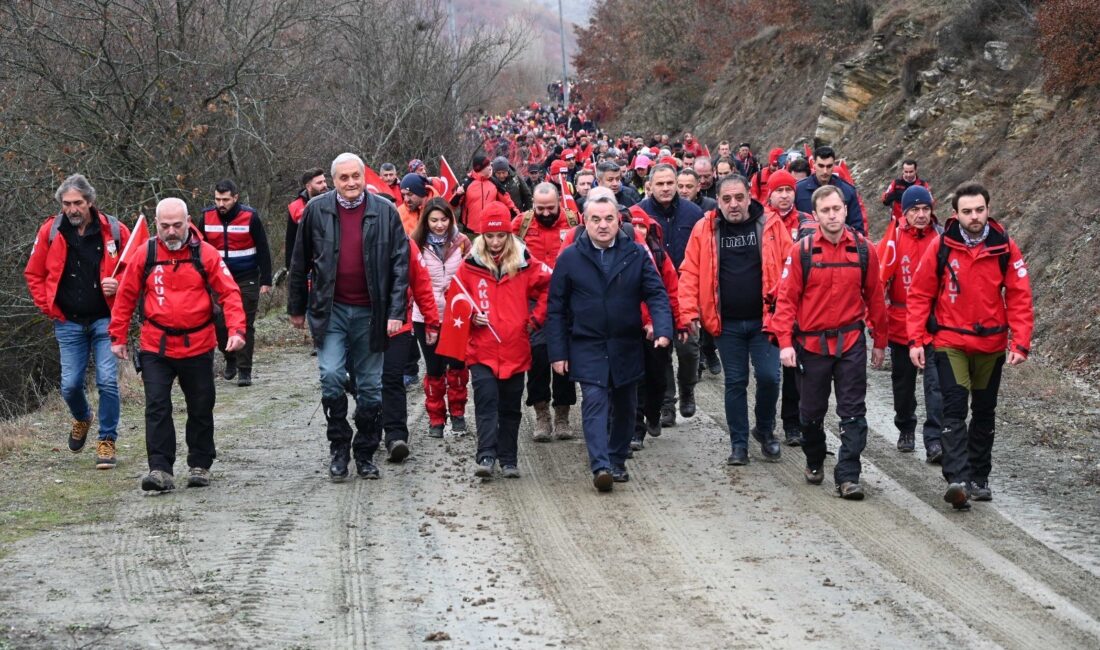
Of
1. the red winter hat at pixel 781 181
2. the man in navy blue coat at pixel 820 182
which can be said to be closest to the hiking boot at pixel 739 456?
the red winter hat at pixel 781 181

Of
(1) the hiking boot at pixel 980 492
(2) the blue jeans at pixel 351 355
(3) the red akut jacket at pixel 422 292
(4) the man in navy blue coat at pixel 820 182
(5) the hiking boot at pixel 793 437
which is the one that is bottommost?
(1) the hiking boot at pixel 980 492

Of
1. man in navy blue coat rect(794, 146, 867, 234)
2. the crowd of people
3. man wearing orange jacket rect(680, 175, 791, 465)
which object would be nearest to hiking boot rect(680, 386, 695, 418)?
the crowd of people

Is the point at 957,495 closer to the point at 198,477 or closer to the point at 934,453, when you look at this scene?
the point at 934,453

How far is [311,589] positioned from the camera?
7.08 meters

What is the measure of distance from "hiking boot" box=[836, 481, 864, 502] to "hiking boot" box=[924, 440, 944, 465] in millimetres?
1406

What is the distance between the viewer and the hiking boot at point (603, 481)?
915 cm

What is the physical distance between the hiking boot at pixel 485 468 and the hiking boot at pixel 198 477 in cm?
194

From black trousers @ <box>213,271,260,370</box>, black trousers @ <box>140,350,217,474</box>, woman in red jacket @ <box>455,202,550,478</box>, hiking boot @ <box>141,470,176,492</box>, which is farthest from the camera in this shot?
black trousers @ <box>213,271,260,370</box>

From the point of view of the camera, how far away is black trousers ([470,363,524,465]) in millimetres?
9688

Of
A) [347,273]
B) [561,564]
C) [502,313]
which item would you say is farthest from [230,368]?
[561,564]

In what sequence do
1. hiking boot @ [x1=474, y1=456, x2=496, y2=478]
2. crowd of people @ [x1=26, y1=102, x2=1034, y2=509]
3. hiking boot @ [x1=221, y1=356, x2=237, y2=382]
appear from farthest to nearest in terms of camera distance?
hiking boot @ [x1=221, y1=356, x2=237, y2=382] < hiking boot @ [x1=474, y1=456, x2=496, y2=478] < crowd of people @ [x1=26, y1=102, x2=1034, y2=509]

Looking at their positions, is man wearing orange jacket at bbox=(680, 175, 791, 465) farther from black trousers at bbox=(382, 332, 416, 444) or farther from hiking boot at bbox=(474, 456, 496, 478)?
black trousers at bbox=(382, 332, 416, 444)

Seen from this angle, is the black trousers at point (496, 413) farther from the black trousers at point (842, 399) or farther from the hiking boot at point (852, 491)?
the hiking boot at point (852, 491)

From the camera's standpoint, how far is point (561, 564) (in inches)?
296
